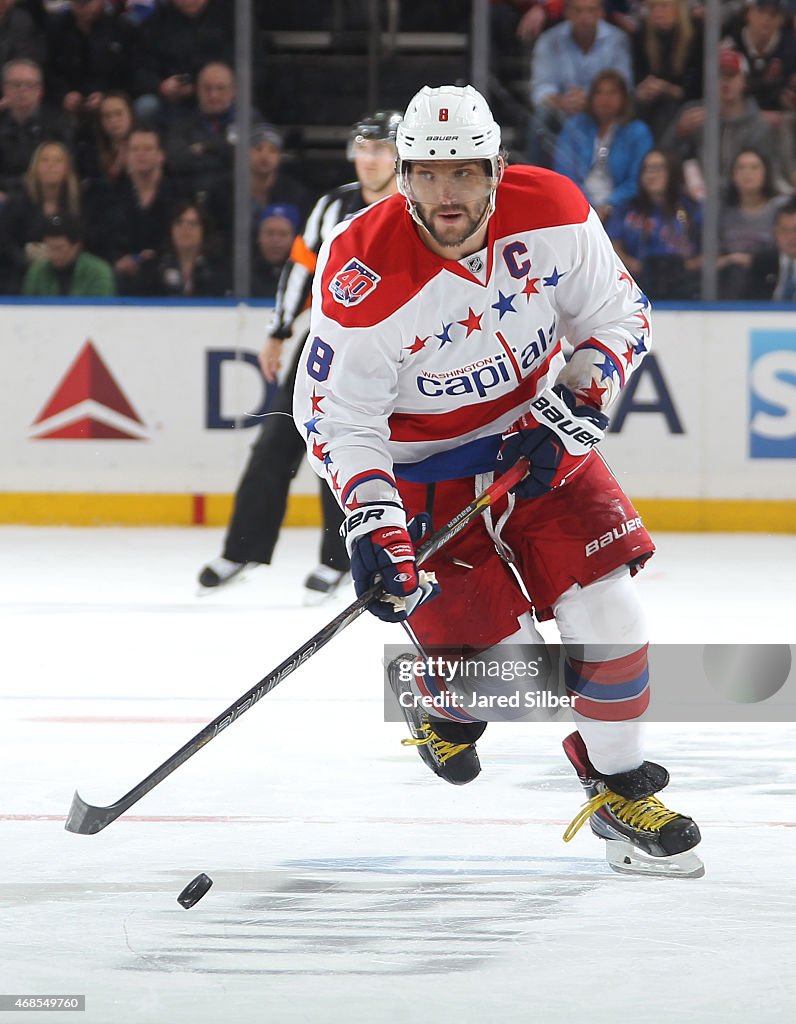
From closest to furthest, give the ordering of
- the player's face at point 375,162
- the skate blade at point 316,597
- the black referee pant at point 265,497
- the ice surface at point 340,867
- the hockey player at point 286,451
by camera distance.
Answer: the ice surface at point 340,867
the player's face at point 375,162
the hockey player at point 286,451
the skate blade at point 316,597
the black referee pant at point 265,497

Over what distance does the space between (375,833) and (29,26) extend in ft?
17.0

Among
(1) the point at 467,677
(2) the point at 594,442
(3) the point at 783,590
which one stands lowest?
(3) the point at 783,590

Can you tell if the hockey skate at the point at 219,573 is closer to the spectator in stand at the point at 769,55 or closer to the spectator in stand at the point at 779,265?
the spectator in stand at the point at 779,265

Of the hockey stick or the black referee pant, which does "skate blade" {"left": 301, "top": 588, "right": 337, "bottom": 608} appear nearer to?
the black referee pant

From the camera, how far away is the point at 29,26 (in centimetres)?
715

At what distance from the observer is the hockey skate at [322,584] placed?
525 cm

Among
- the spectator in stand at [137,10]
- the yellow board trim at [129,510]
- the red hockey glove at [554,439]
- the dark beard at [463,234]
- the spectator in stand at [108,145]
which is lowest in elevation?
the yellow board trim at [129,510]

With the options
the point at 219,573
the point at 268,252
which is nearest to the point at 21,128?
the point at 268,252

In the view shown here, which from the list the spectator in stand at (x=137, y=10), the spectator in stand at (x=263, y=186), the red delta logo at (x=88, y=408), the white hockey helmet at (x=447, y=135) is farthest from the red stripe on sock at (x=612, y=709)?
the spectator in stand at (x=137, y=10)

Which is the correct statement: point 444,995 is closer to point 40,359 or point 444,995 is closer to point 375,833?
point 375,833

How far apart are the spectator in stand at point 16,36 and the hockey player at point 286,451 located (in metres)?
2.28

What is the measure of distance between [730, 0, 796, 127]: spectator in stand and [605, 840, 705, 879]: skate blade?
4802mm

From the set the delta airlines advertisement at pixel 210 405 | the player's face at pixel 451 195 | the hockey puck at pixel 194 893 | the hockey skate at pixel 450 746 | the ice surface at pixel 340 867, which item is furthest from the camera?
the delta airlines advertisement at pixel 210 405

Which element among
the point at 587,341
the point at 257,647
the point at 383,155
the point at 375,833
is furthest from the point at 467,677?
the point at 383,155
